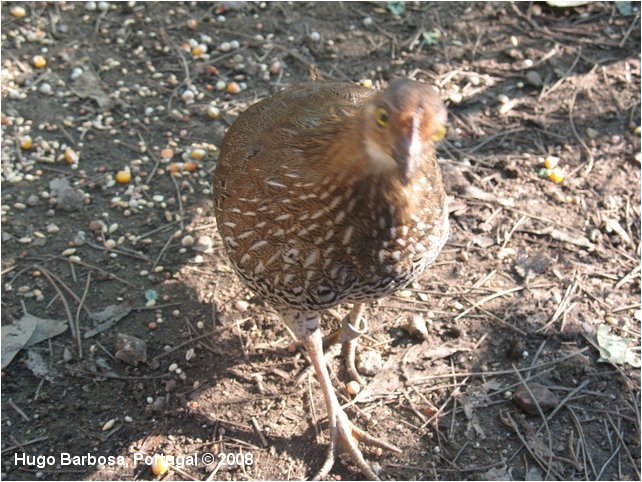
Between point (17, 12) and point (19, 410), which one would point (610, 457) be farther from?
point (17, 12)

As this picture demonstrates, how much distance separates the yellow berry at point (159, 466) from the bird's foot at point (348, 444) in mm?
780

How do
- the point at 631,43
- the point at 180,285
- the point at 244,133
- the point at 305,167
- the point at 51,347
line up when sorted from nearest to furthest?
the point at 305,167
the point at 244,133
the point at 51,347
the point at 180,285
the point at 631,43

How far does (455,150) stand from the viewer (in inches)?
200

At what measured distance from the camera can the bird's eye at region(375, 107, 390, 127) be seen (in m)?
2.64

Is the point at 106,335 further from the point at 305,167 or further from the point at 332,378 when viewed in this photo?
the point at 305,167

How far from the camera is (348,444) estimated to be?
3.68 m

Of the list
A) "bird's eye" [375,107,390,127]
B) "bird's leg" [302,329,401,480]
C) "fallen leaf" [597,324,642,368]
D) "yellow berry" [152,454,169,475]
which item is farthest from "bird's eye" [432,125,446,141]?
"yellow berry" [152,454,169,475]

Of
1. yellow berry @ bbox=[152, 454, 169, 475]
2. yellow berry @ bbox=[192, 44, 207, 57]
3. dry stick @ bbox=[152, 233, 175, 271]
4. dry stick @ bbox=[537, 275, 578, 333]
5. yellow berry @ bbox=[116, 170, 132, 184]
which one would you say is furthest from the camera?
yellow berry @ bbox=[192, 44, 207, 57]

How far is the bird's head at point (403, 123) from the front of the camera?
102 inches

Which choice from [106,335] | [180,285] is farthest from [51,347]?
[180,285]

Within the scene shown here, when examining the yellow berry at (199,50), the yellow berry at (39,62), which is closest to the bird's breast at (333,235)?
the yellow berry at (199,50)

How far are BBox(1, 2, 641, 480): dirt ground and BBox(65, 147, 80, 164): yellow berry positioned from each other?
13 millimetres

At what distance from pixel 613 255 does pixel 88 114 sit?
3913 mm

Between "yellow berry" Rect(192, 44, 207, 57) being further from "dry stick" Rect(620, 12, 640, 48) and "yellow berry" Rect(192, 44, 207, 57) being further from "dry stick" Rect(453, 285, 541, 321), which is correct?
"dry stick" Rect(620, 12, 640, 48)
